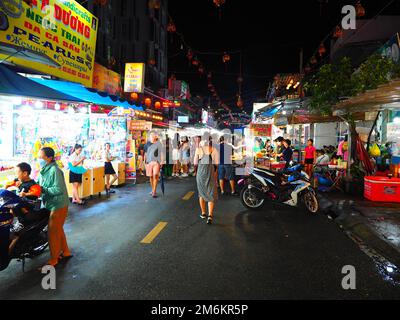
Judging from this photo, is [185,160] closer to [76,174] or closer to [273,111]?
[273,111]

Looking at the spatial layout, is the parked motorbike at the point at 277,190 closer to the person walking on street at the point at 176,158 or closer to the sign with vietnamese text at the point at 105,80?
the person walking on street at the point at 176,158

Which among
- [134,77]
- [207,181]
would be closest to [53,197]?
[207,181]

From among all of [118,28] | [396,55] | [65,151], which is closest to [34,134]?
[65,151]

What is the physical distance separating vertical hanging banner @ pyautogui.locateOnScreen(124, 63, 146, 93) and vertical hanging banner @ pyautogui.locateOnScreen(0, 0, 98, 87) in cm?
670

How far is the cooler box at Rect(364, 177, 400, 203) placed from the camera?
9.29 metres

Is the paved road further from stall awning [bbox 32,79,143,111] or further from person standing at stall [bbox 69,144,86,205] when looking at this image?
stall awning [bbox 32,79,143,111]

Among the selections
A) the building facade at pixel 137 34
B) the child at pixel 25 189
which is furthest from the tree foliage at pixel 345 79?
the building facade at pixel 137 34

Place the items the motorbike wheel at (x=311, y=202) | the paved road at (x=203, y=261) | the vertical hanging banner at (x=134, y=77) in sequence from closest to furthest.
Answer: the paved road at (x=203, y=261) < the motorbike wheel at (x=311, y=202) < the vertical hanging banner at (x=134, y=77)

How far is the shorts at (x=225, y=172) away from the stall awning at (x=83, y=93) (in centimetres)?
472

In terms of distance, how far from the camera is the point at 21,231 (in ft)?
14.8

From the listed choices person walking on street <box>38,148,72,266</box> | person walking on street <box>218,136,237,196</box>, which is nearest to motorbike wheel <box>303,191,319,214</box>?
person walking on street <box>218,136,237,196</box>

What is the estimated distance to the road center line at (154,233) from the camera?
5.99 meters

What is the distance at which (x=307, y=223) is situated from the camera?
747cm
